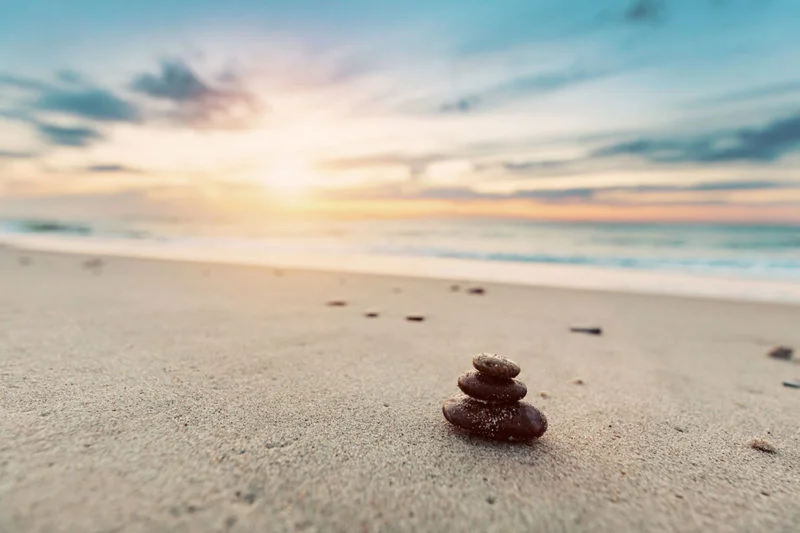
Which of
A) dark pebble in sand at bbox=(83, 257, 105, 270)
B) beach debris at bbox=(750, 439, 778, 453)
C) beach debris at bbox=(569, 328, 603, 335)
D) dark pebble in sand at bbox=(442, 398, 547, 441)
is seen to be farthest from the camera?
dark pebble in sand at bbox=(83, 257, 105, 270)

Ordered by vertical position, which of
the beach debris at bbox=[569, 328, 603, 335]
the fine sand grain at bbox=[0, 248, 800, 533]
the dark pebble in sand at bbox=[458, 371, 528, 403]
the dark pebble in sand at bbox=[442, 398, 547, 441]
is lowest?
the fine sand grain at bbox=[0, 248, 800, 533]

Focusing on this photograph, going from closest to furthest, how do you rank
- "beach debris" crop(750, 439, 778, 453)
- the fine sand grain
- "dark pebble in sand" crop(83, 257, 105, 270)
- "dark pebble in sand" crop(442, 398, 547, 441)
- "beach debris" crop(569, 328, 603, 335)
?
the fine sand grain → "dark pebble in sand" crop(442, 398, 547, 441) → "beach debris" crop(750, 439, 778, 453) → "beach debris" crop(569, 328, 603, 335) → "dark pebble in sand" crop(83, 257, 105, 270)

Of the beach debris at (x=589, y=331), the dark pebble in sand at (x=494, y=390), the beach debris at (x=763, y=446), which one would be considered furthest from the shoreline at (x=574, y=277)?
the dark pebble in sand at (x=494, y=390)

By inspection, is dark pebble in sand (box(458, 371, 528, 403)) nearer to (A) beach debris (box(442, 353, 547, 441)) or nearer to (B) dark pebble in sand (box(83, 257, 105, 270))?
(A) beach debris (box(442, 353, 547, 441))

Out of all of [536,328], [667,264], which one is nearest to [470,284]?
[536,328]

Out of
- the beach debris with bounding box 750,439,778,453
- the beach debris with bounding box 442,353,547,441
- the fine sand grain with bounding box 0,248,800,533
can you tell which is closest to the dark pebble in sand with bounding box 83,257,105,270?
the fine sand grain with bounding box 0,248,800,533

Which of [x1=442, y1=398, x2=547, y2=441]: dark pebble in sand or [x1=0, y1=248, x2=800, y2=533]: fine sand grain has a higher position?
[x1=442, y1=398, x2=547, y2=441]: dark pebble in sand

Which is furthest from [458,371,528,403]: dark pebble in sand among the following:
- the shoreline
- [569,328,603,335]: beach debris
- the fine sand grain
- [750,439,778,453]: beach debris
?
the shoreline

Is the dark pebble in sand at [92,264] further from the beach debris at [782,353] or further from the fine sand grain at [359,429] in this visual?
the beach debris at [782,353]

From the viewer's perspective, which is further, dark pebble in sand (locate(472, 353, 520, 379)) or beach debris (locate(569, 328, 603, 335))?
beach debris (locate(569, 328, 603, 335))
